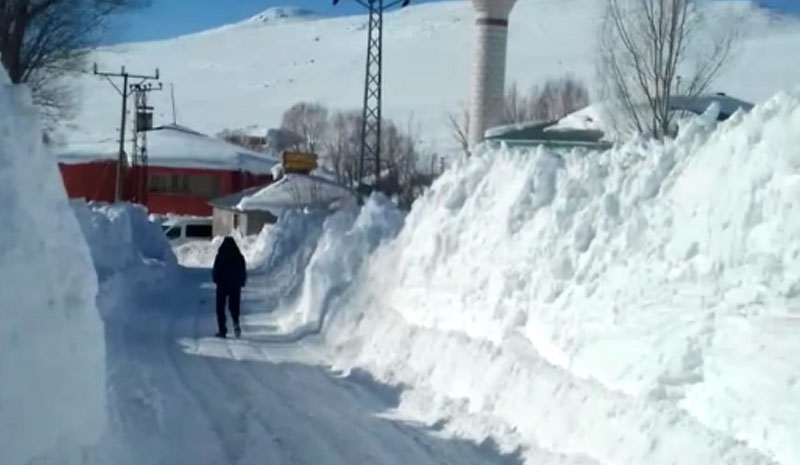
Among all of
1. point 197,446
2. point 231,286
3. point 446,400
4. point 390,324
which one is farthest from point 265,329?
point 197,446

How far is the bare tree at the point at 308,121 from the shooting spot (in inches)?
4612

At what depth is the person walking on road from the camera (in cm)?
1758

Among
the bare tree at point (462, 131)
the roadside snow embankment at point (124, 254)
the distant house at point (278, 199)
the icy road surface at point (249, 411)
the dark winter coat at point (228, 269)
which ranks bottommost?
the distant house at point (278, 199)

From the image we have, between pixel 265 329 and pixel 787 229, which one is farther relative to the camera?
pixel 265 329

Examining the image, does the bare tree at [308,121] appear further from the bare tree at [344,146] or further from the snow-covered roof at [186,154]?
the snow-covered roof at [186,154]

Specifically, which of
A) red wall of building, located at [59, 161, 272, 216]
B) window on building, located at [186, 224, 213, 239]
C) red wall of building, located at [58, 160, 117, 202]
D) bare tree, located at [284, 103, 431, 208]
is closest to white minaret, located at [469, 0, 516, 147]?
bare tree, located at [284, 103, 431, 208]

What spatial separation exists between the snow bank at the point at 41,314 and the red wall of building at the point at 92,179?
231 feet

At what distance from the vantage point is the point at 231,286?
58.8 feet

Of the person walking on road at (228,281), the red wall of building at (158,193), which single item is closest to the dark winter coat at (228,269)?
the person walking on road at (228,281)

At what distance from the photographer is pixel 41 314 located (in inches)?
261

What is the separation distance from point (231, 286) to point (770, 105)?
35.1 ft

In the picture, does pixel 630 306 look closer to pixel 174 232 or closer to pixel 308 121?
pixel 174 232

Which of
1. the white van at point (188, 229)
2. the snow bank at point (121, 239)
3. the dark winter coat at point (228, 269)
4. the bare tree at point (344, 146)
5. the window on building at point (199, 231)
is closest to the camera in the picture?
the dark winter coat at point (228, 269)

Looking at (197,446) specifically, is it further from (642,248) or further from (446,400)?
(642,248)
